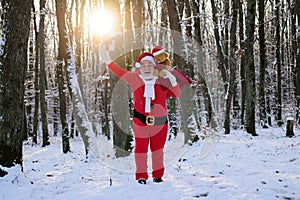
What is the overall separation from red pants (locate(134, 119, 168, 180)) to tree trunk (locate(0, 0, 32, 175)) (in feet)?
6.60

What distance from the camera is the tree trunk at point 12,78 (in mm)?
4730

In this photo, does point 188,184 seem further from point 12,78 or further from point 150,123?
point 12,78

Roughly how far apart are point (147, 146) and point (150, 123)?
38 cm

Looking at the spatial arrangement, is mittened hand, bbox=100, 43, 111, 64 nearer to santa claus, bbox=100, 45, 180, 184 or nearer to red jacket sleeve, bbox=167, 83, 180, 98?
santa claus, bbox=100, 45, 180, 184

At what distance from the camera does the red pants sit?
4.57 metres

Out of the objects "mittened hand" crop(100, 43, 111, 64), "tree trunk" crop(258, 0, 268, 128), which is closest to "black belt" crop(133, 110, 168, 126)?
"mittened hand" crop(100, 43, 111, 64)

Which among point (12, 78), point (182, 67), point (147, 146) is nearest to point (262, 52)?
point (182, 67)

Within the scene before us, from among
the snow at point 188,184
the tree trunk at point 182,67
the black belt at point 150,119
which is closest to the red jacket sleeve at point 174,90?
the black belt at point 150,119

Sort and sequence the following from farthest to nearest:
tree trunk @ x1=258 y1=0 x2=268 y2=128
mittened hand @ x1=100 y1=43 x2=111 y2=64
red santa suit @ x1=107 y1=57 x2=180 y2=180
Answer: tree trunk @ x1=258 y1=0 x2=268 y2=128 < mittened hand @ x1=100 y1=43 x2=111 y2=64 < red santa suit @ x1=107 y1=57 x2=180 y2=180

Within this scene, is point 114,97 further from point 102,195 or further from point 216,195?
point 216,195

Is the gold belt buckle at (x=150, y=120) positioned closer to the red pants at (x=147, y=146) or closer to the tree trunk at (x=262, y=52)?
the red pants at (x=147, y=146)

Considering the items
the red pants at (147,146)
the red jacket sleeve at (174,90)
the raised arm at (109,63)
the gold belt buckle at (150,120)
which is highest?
the raised arm at (109,63)

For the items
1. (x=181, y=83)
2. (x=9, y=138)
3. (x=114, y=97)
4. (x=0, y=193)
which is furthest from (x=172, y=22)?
(x=0, y=193)

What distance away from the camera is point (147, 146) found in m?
4.68
